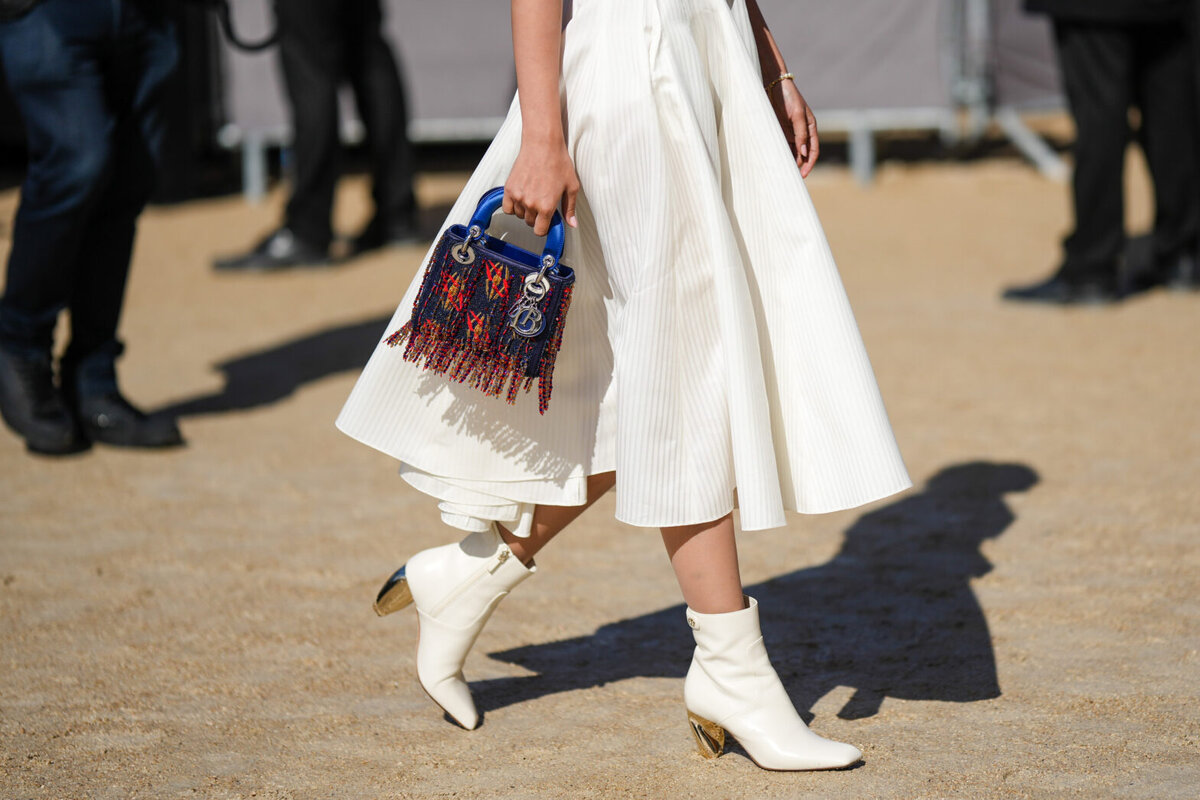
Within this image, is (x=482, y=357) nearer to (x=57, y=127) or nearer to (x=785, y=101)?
(x=785, y=101)

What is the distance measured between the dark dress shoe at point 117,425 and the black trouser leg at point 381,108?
2959mm

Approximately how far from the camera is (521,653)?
7.89 feet

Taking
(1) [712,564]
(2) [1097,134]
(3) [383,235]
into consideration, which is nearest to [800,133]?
(1) [712,564]

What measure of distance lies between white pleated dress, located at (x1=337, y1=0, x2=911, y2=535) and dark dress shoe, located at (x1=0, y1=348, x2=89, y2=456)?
2023 millimetres

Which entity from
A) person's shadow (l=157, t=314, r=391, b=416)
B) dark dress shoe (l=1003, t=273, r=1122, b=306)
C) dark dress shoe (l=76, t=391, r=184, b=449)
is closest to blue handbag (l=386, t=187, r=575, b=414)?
dark dress shoe (l=76, t=391, r=184, b=449)

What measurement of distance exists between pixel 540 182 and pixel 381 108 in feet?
15.7

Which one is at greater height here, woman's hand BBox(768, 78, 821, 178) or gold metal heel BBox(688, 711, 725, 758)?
woman's hand BBox(768, 78, 821, 178)

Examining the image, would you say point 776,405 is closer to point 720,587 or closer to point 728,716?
point 720,587

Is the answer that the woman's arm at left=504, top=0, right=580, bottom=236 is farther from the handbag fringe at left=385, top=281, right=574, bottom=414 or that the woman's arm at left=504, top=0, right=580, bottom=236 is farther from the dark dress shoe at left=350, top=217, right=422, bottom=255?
the dark dress shoe at left=350, top=217, right=422, bottom=255

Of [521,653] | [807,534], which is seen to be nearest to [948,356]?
[807,534]

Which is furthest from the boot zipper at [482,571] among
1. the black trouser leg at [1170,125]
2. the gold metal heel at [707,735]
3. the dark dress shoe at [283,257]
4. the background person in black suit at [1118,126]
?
the dark dress shoe at [283,257]

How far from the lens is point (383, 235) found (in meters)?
6.68

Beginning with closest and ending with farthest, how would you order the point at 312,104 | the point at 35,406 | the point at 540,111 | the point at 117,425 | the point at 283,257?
the point at 540,111, the point at 35,406, the point at 117,425, the point at 312,104, the point at 283,257

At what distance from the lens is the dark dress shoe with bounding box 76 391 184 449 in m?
3.66
